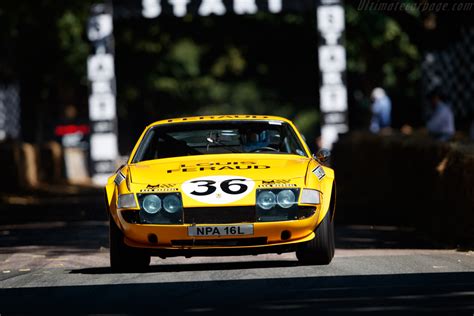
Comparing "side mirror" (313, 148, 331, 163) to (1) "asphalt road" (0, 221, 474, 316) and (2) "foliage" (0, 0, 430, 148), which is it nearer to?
(1) "asphalt road" (0, 221, 474, 316)

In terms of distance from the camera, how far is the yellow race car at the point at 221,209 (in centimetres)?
1109

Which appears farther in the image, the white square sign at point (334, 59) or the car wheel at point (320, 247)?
the white square sign at point (334, 59)

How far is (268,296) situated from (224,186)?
6.35ft

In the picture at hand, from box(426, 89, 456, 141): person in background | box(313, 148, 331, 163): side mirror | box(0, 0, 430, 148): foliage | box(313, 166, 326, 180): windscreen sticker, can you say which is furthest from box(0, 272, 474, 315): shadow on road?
box(0, 0, 430, 148): foliage

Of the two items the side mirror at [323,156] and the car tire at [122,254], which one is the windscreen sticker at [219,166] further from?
the side mirror at [323,156]

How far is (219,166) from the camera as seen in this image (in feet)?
38.2

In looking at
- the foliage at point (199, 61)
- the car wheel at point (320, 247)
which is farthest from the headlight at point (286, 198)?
the foliage at point (199, 61)

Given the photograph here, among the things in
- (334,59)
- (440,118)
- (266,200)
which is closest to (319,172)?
(266,200)

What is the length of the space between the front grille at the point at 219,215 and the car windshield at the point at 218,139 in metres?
1.57

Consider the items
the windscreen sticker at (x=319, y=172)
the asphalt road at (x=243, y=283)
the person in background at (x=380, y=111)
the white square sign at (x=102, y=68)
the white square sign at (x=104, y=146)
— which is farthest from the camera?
the white square sign at (x=104, y=146)


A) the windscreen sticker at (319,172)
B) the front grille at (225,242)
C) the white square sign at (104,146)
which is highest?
the windscreen sticker at (319,172)

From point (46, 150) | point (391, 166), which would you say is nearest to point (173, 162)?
point (391, 166)

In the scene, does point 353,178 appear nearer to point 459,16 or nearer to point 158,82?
point 459,16

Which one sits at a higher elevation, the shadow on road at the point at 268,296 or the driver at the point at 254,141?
the driver at the point at 254,141
